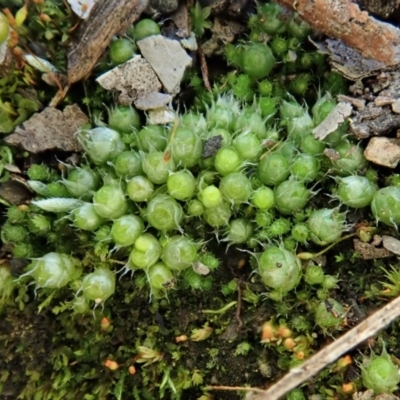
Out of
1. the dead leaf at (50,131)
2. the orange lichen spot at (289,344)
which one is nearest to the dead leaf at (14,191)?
the dead leaf at (50,131)

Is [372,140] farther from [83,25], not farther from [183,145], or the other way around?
[83,25]

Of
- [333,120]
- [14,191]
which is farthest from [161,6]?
[14,191]

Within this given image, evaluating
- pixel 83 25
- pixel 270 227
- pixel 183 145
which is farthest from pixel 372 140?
pixel 83 25

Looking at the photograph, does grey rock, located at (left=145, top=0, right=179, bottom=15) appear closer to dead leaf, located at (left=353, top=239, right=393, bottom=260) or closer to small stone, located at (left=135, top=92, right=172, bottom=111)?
small stone, located at (left=135, top=92, right=172, bottom=111)

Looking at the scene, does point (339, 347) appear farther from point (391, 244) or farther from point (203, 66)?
point (203, 66)

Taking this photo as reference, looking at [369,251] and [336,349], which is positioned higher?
[369,251]

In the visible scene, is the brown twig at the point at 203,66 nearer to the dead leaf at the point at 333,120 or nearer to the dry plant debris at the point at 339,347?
the dead leaf at the point at 333,120
